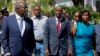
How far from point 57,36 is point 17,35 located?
4.83 ft

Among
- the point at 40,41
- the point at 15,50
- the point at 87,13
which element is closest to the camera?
the point at 15,50

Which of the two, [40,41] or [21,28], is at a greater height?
[21,28]

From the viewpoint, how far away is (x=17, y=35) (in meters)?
9.22

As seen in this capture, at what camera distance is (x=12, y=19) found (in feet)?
30.6

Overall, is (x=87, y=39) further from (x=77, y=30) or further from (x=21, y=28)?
(x=21, y=28)

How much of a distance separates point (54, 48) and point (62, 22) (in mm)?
615

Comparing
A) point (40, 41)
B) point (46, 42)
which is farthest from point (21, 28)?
point (40, 41)

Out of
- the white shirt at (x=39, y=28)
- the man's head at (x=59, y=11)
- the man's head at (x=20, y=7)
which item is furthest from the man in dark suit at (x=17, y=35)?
the white shirt at (x=39, y=28)

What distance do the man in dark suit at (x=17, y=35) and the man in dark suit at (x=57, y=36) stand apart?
1209mm

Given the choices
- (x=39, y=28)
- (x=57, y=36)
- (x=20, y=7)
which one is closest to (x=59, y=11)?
(x=57, y=36)

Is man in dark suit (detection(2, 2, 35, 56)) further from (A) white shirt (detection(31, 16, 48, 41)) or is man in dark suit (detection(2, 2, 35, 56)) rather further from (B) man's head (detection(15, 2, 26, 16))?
(A) white shirt (detection(31, 16, 48, 41))

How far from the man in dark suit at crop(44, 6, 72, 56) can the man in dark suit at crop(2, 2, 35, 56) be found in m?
1.21

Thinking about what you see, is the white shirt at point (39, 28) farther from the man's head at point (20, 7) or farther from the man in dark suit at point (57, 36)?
the man's head at point (20, 7)

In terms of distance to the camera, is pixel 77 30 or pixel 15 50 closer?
pixel 15 50
